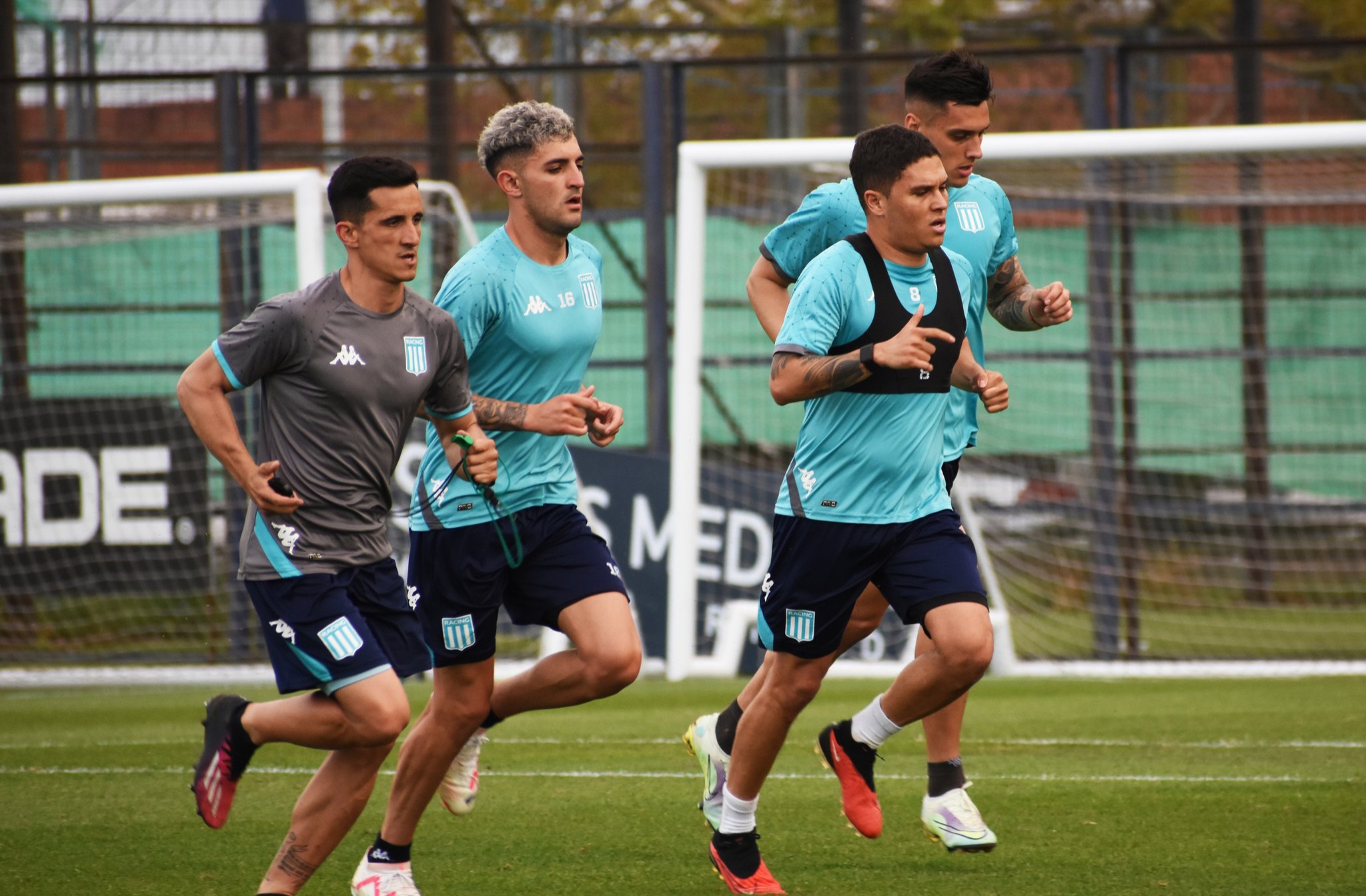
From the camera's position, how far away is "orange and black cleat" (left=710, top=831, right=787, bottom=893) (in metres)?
4.71

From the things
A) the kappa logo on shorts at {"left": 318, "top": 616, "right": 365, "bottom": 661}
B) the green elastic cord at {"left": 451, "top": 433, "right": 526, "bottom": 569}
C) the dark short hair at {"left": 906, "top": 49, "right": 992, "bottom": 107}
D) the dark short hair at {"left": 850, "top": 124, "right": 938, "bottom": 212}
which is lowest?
the kappa logo on shorts at {"left": 318, "top": 616, "right": 365, "bottom": 661}

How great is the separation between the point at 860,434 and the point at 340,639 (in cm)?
161

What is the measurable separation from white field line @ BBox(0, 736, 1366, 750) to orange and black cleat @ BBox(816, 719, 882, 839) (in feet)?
8.31

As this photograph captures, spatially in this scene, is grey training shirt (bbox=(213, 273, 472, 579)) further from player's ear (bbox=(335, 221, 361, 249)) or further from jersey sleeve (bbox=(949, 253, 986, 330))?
jersey sleeve (bbox=(949, 253, 986, 330))

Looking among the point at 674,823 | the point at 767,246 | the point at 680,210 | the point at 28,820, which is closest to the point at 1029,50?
the point at 680,210

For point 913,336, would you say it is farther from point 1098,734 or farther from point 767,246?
point 1098,734

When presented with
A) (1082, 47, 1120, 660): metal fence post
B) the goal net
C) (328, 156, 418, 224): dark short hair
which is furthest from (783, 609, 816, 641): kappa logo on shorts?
(1082, 47, 1120, 660): metal fence post

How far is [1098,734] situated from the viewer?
775cm

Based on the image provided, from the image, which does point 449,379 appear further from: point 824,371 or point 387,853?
point 387,853

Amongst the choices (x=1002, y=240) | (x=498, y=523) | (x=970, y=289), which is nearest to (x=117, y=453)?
(x=498, y=523)

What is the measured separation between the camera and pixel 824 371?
4.46 metres

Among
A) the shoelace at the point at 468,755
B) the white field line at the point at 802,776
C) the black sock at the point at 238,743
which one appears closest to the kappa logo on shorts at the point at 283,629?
the black sock at the point at 238,743

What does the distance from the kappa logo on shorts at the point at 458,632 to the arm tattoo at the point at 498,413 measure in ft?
1.90

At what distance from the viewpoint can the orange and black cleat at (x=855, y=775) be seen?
16.4 ft
